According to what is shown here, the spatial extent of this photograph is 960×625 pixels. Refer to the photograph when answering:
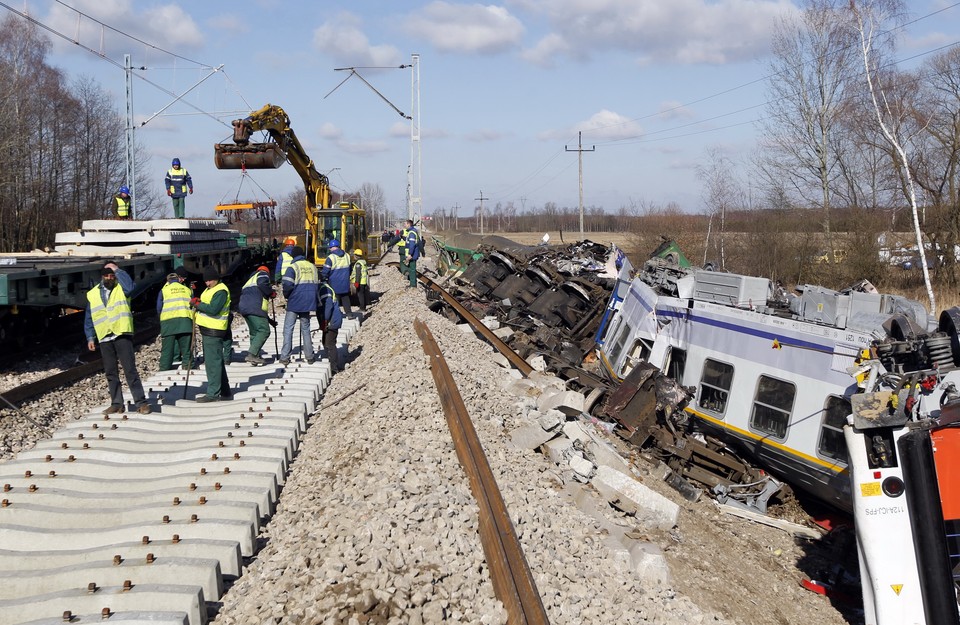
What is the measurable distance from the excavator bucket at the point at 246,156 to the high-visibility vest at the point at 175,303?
28.1 ft

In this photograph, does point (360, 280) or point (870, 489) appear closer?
point (870, 489)

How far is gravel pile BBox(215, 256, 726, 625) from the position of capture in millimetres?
4406

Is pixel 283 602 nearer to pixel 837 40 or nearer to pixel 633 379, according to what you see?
pixel 633 379

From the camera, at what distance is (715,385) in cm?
1020

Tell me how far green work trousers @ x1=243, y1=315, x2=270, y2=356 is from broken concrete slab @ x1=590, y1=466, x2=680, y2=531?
649 centimetres

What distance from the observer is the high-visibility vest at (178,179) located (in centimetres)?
1894

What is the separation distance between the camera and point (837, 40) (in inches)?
1133

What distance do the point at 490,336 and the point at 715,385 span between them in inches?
253

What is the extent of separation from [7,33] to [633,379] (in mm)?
35348

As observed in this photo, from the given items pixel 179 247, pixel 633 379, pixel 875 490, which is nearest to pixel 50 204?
pixel 179 247

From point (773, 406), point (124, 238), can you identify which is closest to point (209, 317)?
point (773, 406)

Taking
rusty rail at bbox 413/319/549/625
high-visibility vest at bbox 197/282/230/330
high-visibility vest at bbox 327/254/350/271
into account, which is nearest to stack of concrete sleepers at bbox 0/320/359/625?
high-visibility vest at bbox 197/282/230/330

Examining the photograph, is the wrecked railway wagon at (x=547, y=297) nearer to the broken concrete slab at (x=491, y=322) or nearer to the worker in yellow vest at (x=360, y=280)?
the broken concrete slab at (x=491, y=322)

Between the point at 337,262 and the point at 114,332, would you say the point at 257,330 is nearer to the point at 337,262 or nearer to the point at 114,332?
the point at 114,332
